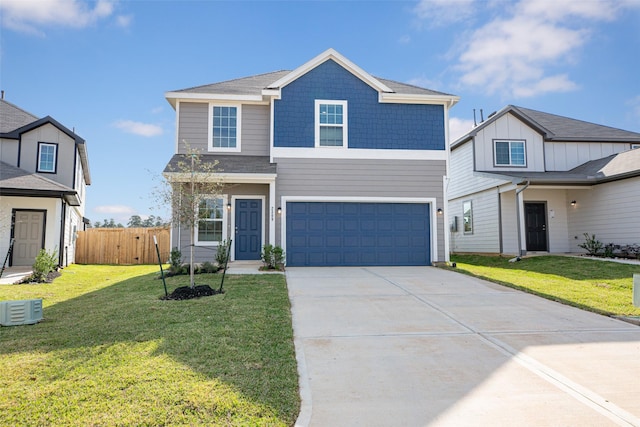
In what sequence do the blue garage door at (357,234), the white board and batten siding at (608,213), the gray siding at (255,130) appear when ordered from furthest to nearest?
the white board and batten siding at (608,213), the gray siding at (255,130), the blue garage door at (357,234)

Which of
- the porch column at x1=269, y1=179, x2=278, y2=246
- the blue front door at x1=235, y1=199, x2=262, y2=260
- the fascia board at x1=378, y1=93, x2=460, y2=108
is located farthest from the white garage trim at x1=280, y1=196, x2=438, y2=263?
the fascia board at x1=378, y1=93, x2=460, y2=108

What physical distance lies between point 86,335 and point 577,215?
55.2 ft

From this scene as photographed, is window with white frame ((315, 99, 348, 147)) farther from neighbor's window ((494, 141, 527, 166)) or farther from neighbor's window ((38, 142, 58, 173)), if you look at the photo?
neighbor's window ((38, 142, 58, 173))

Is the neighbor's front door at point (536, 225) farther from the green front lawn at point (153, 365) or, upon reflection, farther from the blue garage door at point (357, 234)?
the green front lawn at point (153, 365)

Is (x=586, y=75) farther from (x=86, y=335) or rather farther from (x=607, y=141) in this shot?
(x=86, y=335)

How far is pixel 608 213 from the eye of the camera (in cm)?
1359

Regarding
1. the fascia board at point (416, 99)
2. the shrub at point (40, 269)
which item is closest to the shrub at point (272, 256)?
the shrub at point (40, 269)

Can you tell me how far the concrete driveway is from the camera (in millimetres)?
2838

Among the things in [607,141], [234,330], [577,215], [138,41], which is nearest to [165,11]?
[138,41]

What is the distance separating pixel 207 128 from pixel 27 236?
761cm

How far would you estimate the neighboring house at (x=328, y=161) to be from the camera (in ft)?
39.0

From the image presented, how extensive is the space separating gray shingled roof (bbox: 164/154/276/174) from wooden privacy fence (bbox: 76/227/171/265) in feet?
23.6

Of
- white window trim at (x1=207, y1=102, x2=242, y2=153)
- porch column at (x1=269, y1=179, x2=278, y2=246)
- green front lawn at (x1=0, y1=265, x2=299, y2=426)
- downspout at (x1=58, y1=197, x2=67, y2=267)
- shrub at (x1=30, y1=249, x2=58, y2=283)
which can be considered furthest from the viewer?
downspout at (x1=58, y1=197, x2=67, y2=267)

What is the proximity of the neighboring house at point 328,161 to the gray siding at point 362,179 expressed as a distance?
3 centimetres
